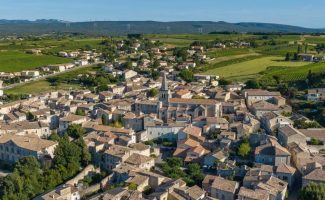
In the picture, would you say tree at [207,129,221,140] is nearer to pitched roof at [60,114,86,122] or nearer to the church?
the church

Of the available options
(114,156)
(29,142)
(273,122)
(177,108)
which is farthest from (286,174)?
(29,142)

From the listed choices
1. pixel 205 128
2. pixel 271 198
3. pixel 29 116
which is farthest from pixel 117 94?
pixel 271 198

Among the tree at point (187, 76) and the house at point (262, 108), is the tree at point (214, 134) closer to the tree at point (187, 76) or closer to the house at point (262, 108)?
the house at point (262, 108)

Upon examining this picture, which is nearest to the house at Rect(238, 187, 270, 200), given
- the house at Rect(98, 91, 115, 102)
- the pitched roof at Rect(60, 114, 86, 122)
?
the pitched roof at Rect(60, 114, 86, 122)

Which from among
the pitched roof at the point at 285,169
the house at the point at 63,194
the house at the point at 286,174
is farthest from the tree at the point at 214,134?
the house at the point at 63,194

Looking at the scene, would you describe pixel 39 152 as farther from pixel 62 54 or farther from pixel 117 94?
pixel 62 54

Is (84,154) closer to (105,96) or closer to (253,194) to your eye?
(253,194)
